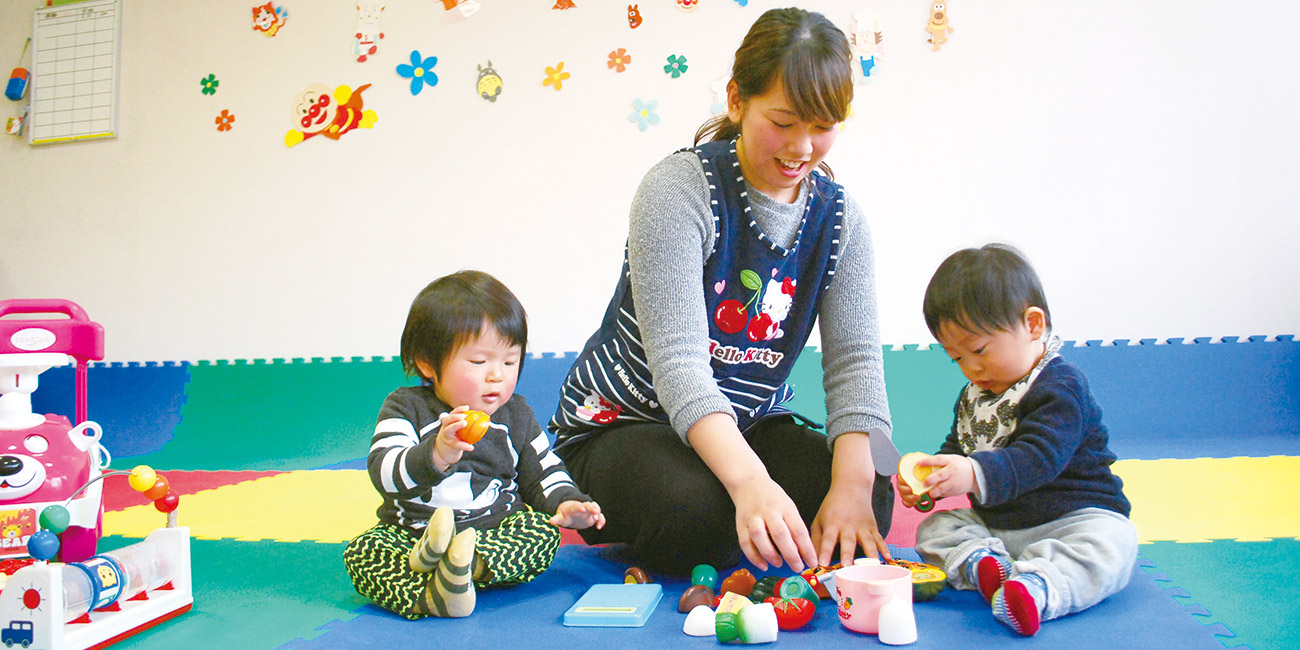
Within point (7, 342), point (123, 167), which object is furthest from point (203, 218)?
point (7, 342)

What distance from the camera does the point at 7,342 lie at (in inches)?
50.1

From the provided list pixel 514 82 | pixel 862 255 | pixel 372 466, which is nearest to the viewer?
pixel 372 466

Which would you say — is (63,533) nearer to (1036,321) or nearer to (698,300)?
(698,300)

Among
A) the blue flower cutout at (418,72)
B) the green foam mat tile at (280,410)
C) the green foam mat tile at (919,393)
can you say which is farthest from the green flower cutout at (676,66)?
the green foam mat tile at (280,410)

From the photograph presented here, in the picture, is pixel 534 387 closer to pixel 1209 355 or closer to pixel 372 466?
pixel 372 466

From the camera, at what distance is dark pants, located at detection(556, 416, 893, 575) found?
1103 mm

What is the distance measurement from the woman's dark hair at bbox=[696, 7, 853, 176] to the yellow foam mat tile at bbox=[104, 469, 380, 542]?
100 cm

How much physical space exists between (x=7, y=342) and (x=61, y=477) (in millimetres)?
209

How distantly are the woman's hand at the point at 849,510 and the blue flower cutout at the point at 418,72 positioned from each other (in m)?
2.06

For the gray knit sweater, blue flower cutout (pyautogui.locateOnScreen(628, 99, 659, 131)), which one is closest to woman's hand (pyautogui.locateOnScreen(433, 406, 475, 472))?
the gray knit sweater

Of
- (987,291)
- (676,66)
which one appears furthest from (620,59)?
(987,291)

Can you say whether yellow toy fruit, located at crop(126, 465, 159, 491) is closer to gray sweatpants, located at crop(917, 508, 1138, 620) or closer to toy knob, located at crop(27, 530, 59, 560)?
toy knob, located at crop(27, 530, 59, 560)

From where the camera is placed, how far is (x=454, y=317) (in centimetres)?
113

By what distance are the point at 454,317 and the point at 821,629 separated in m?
0.57
